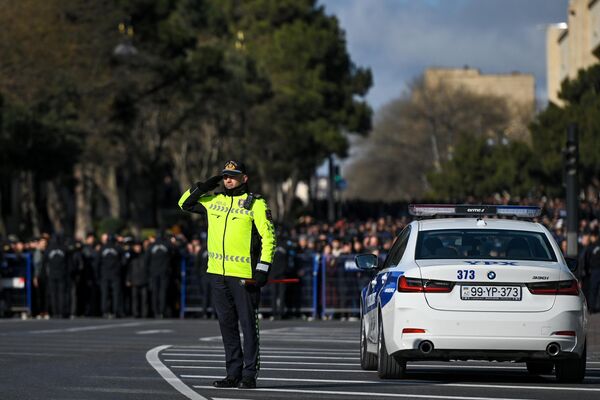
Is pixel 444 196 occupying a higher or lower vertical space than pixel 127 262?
higher

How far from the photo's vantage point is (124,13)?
65688mm

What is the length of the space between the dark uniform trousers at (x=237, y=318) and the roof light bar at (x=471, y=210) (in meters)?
2.24

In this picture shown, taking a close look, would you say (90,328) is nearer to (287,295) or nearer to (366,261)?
(287,295)

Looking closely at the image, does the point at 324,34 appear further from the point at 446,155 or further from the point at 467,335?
the point at 467,335

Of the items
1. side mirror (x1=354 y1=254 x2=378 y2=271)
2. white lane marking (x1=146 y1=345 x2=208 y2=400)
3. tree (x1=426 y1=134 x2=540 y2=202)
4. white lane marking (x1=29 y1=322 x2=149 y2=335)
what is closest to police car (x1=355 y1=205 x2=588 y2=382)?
side mirror (x1=354 y1=254 x2=378 y2=271)

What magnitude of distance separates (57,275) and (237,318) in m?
21.5

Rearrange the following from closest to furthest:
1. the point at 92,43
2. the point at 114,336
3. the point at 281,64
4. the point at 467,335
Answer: the point at 467,335
the point at 114,336
the point at 92,43
the point at 281,64

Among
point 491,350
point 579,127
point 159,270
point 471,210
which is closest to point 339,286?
point 159,270

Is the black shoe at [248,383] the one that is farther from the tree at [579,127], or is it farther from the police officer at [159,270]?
the tree at [579,127]

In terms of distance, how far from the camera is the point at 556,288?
13.8 meters

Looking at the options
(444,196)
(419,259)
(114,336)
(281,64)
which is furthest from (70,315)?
(444,196)

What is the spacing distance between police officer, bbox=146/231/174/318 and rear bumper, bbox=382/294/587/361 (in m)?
20.7

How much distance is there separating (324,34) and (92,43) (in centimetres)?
2800

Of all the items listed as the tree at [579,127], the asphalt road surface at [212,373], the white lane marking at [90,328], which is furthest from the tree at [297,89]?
the asphalt road surface at [212,373]
